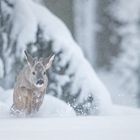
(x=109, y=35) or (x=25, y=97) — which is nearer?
(x=25, y=97)

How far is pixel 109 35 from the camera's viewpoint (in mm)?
2430

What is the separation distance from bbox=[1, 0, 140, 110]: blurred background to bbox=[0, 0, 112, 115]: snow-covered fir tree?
1.3 inches

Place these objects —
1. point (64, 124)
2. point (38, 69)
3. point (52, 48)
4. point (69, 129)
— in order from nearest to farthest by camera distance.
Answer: point (69, 129) < point (64, 124) < point (38, 69) < point (52, 48)

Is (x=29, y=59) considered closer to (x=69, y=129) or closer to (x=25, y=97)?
(x=25, y=97)

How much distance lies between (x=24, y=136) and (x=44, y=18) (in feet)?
2.58

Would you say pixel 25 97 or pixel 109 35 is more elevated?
pixel 109 35

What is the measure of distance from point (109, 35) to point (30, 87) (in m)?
0.41

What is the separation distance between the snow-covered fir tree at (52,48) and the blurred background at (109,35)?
0.03 meters

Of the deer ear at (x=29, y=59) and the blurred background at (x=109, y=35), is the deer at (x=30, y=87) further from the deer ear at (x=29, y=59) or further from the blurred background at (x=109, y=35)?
the blurred background at (x=109, y=35)

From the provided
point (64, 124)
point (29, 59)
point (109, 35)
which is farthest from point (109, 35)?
point (64, 124)

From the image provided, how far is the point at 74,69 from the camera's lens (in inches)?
94.3

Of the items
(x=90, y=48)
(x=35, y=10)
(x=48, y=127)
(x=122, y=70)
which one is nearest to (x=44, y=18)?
(x=35, y=10)

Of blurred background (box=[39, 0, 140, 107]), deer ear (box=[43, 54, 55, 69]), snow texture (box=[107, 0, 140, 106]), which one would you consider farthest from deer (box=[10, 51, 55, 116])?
snow texture (box=[107, 0, 140, 106])

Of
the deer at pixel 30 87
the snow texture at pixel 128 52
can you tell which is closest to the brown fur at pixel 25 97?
the deer at pixel 30 87
